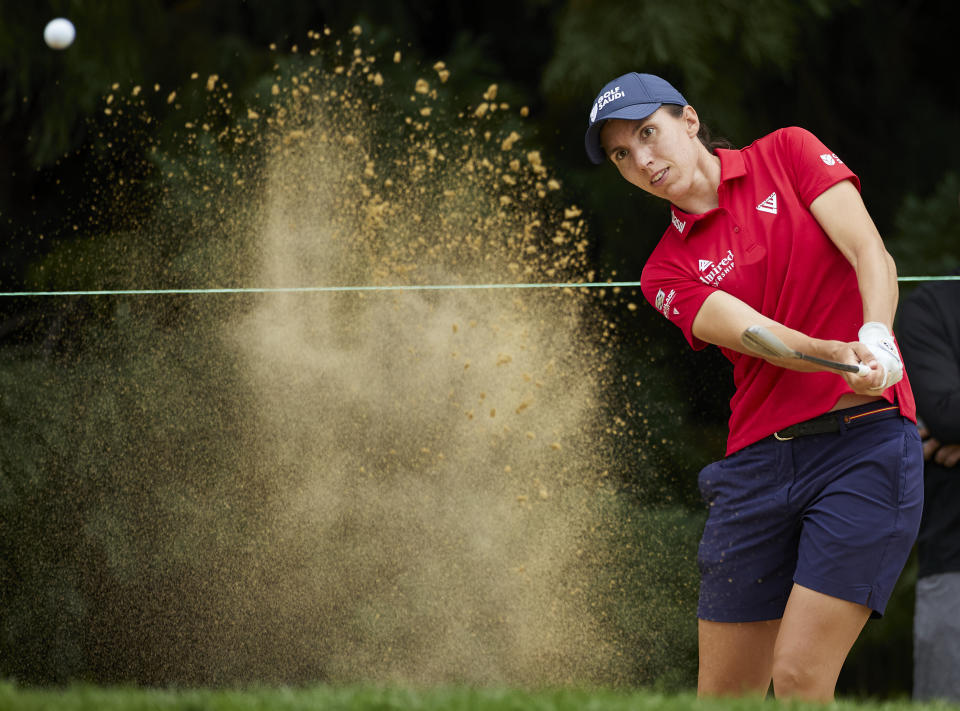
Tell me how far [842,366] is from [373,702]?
99 cm

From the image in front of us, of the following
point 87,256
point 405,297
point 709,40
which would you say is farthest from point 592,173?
point 87,256

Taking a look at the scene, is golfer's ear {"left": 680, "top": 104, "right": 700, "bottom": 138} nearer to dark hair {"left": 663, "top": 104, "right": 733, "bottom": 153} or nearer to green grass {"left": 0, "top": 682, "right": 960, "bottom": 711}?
dark hair {"left": 663, "top": 104, "right": 733, "bottom": 153}

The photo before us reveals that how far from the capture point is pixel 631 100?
7.41 feet

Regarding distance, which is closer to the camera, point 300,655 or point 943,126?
point 300,655

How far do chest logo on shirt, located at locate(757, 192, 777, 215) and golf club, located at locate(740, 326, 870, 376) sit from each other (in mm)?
288

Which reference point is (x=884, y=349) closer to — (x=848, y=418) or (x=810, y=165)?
(x=848, y=418)

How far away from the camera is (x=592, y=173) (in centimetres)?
456

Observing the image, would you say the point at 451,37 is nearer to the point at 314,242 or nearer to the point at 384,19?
the point at 384,19

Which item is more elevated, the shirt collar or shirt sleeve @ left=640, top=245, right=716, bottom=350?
the shirt collar

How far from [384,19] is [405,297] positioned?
1353 mm

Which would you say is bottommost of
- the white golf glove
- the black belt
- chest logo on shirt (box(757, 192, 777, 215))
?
the black belt

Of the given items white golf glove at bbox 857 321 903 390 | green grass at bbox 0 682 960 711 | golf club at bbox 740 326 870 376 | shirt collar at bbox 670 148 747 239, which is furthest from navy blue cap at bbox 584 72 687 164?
green grass at bbox 0 682 960 711

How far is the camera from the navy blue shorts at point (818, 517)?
206 centimetres

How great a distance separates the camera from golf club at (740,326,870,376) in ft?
6.45
